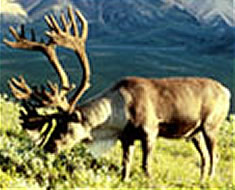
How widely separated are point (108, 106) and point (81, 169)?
815 mm

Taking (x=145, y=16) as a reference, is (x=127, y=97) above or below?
below

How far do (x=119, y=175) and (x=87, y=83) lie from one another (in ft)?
4.31

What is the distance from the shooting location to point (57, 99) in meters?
5.97

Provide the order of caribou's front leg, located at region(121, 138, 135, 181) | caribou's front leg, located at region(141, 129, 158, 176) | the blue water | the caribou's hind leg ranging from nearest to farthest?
1. caribou's front leg, located at region(141, 129, 158, 176)
2. caribou's front leg, located at region(121, 138, 135, 181)
3. the caribou's hind leg
4. the blue water

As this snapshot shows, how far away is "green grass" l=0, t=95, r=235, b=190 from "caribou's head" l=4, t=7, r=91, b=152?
9.8 inches

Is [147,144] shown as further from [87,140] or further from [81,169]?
[81,169]

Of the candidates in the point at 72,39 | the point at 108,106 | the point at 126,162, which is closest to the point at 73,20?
the point at 72,39

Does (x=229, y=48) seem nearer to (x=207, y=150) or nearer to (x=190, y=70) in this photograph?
(x=190, y=70)

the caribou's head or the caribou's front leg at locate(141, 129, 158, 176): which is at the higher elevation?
the caribou's head

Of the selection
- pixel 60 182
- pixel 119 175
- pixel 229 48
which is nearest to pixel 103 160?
pixel 119 175

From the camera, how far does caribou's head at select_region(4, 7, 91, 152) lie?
19.3ft

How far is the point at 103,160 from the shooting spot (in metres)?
6.81

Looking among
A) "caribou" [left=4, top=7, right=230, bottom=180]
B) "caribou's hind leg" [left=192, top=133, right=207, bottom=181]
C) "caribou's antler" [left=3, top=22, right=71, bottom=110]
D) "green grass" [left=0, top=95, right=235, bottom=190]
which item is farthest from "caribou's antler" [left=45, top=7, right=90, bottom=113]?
"caribou's hind leg" [left=192, top=133, right=207, bottom=181]

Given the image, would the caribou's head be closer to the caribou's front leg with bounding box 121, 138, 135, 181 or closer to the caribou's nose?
the caribou's nose
